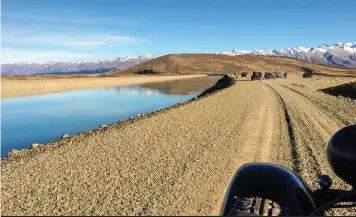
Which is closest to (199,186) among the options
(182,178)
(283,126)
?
(182,178)

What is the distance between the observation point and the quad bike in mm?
5480

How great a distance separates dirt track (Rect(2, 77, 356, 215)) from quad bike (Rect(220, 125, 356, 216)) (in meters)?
2.65

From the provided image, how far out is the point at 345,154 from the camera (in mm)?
5762

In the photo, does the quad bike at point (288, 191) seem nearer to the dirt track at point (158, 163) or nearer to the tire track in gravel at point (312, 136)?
the dirt track at point (158, 163)

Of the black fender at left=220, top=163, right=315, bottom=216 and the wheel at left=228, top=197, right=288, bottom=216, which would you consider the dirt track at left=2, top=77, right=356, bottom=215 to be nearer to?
the black fender at left=220, top=163, right=315, bottom=216

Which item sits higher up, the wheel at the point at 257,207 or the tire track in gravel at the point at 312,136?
the wheel at the point at 257,207

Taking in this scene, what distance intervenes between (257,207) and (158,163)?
26.0 ft

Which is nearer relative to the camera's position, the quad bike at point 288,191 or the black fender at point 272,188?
the quad bike at point 288,191

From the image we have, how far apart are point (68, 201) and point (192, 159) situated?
5.39 metres

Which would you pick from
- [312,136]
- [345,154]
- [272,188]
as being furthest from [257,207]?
[312,136]

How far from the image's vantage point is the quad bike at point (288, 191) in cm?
548

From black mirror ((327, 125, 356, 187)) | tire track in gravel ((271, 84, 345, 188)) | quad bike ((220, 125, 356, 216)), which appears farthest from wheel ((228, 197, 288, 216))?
tire track in gravel ((271, 84, 345, 188))

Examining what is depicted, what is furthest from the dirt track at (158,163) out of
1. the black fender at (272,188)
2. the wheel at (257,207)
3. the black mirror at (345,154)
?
the black mirror at (345,154)

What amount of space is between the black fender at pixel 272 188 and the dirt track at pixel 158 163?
8.21ft
